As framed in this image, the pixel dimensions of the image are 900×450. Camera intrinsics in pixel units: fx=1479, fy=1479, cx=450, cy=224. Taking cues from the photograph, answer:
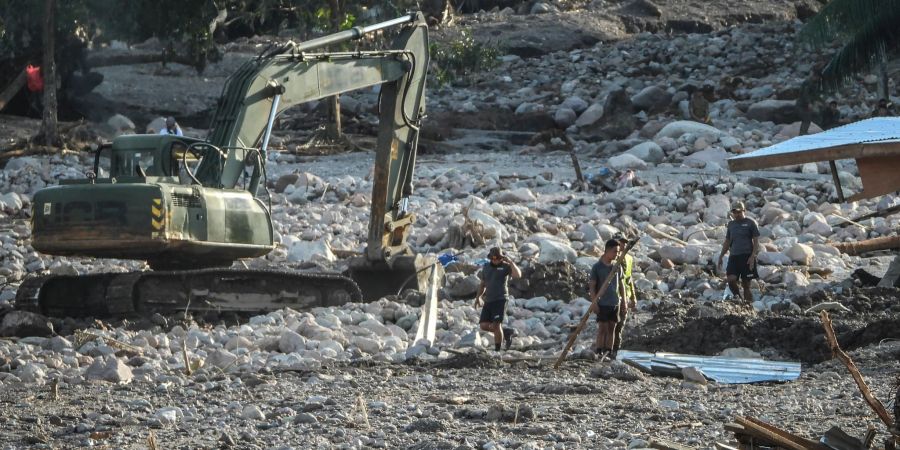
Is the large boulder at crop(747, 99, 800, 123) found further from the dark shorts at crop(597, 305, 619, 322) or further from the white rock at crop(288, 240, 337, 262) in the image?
the dark shorts at crop(597, 305, 619, 322)

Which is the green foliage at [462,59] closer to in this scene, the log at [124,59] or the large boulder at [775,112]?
the log at [124,59]

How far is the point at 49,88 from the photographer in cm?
2912

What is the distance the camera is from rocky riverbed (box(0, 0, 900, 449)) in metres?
9.43

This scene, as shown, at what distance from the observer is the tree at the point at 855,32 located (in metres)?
23.8

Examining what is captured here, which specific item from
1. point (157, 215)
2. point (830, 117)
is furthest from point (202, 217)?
point (830, 117)

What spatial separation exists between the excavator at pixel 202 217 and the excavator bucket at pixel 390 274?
23 mm

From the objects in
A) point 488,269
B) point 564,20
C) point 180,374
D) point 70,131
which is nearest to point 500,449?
point 180,374

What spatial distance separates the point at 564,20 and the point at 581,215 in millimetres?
24723

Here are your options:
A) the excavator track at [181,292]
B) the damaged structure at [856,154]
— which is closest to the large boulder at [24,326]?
the excavator track at [181,292]

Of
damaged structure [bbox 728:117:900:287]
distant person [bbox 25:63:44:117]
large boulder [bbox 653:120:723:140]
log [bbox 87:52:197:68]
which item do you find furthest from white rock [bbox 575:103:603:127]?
damaged structure [bbox 728:117:900:287]

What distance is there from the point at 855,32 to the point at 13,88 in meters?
17.8

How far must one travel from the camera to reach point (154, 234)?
1480 centimetres

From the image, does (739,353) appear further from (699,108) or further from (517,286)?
(699,108)

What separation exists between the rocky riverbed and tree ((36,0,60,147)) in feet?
2.92
